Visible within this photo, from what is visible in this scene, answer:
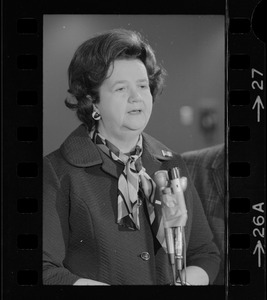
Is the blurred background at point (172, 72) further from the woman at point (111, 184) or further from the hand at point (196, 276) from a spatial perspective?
the hand at point (196, 276)

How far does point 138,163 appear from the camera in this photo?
8.96 feet

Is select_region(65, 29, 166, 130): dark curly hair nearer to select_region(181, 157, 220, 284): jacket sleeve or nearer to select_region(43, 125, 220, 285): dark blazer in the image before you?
select_region(43, 125, 220, 285): dark blazer

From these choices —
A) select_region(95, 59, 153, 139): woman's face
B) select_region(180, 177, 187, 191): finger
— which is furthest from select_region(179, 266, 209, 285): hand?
select_region(95, 59, 153, 139): woman's face

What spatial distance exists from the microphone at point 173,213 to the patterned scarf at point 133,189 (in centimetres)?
1

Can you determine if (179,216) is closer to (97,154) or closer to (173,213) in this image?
(173,213)

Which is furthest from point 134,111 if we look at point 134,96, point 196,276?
point 196,276

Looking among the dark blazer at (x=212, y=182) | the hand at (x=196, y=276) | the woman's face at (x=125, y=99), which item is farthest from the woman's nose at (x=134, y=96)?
the hand at (x=196, y=276)

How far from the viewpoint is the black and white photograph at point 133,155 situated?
8.90 feet

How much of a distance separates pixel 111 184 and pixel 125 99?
20 cm

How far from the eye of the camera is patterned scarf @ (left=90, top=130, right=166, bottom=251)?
2.71 metres

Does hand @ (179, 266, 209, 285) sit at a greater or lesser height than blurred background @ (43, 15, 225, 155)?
lesser
